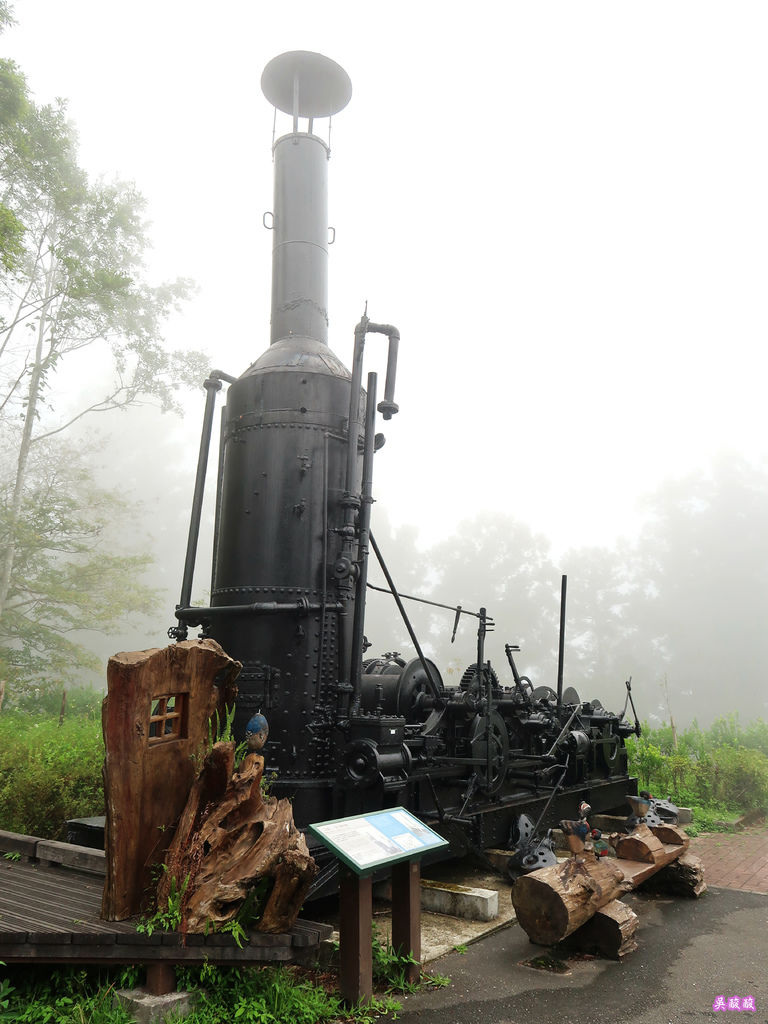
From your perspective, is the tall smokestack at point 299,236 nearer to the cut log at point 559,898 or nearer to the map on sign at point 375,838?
the map on sign at point 375,838

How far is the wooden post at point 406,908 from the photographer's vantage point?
439 cm

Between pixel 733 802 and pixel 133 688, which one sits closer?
pixel 133 688

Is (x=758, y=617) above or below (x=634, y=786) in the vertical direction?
above

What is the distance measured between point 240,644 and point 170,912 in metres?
2.70

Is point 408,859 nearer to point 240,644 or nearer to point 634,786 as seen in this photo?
point 240,644

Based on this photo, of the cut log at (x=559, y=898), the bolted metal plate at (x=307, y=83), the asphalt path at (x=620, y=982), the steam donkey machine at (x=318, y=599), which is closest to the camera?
the asphalt path at (x=620, y=982)

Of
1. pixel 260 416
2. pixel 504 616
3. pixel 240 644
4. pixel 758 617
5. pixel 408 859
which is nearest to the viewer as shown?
pixel 408 859

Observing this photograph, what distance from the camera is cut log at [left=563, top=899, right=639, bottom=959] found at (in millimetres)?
4953

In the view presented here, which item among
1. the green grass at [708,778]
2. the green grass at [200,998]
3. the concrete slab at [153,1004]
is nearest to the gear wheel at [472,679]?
the green grass at [200,998]

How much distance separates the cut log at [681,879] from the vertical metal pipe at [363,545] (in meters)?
3.16

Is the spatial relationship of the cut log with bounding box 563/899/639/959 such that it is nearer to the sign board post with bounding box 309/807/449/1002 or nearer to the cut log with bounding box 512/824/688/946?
the cut log with bounding box 512/824/688/946


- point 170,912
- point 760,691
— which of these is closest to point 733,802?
point 170,912

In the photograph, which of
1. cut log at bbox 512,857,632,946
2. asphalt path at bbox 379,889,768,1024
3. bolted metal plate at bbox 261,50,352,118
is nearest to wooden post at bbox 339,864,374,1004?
asphalt path at bbox 379,889,768,1024

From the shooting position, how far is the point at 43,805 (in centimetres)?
654
